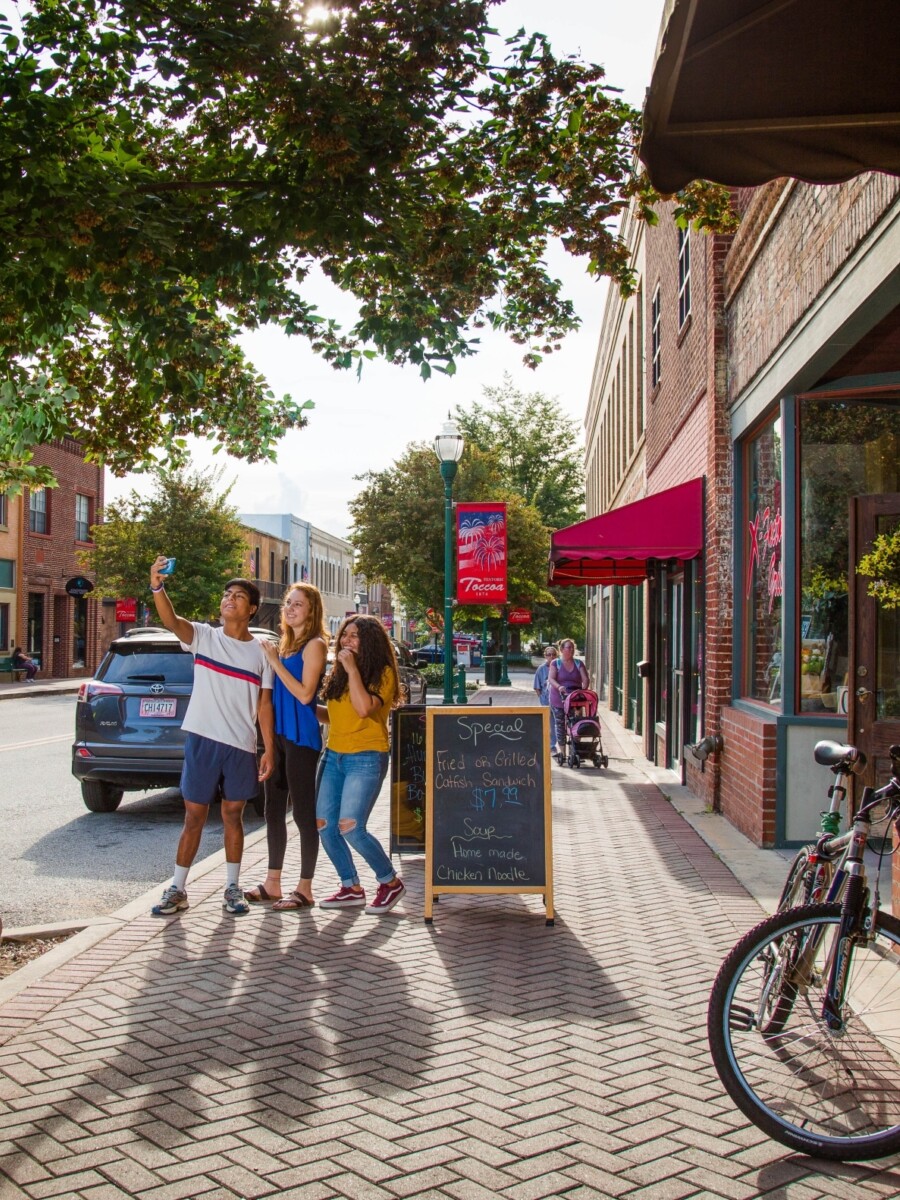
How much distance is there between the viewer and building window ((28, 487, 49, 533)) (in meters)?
40.8

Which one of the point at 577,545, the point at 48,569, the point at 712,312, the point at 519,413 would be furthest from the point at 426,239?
the point at 519,413

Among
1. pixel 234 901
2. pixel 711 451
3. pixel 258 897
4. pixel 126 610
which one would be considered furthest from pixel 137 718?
pixel 126 610

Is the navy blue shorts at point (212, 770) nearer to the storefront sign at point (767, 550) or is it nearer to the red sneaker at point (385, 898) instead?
the red sneaker at point (385, 898)

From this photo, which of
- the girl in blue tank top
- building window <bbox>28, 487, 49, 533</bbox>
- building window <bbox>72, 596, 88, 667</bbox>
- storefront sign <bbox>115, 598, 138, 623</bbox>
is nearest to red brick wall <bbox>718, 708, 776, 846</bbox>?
the girl in blue tank top

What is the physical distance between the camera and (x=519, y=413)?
70.4 m

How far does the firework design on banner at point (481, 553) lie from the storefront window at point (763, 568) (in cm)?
915

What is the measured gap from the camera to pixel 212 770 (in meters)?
6.64

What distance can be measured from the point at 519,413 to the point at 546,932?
6559 centimetres

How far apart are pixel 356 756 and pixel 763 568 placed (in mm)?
4241

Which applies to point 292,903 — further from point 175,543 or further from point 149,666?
point 175,543

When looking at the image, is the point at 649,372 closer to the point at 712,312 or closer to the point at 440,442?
the point at 440,442

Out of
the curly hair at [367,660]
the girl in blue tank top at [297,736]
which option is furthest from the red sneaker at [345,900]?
the curly hair at [367,660]

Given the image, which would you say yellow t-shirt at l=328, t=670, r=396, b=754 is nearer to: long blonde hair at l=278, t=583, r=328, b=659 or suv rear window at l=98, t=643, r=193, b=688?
long blonde hair at l=278, t=583, r=328, b=659

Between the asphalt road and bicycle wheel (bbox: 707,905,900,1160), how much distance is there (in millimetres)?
4415
